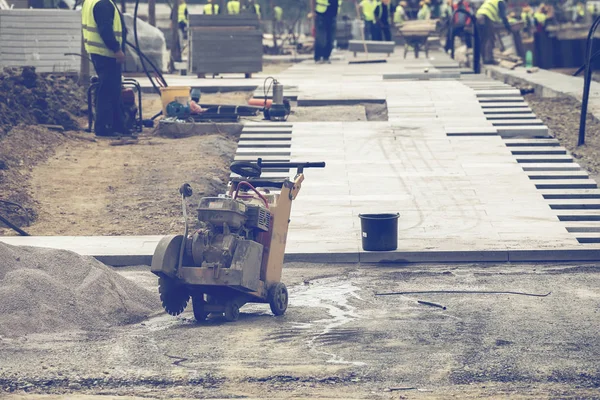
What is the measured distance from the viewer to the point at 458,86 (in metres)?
22.3

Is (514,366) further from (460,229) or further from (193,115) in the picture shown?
(193,115)

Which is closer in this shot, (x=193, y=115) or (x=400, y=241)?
(x=400, y=241)

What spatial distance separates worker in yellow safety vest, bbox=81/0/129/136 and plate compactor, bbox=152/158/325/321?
9.31 m

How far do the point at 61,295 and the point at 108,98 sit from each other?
9.92m

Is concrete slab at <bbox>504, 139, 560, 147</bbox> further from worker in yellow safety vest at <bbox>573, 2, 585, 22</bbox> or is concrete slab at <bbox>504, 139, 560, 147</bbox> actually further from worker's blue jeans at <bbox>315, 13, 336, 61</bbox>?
worker in yellow safety vest at <bbox>573, 2, 585, 22</bbox>

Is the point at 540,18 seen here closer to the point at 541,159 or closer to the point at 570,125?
the point at 570,125

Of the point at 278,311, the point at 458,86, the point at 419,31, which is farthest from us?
the point at 419,31

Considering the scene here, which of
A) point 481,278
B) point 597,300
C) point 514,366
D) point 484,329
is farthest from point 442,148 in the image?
point 514,366

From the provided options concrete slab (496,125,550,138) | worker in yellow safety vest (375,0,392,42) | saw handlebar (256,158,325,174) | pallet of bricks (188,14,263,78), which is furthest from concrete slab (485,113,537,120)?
worker in yellow safety vest (375,0,392,42)

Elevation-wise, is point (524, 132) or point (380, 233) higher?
point (524, 132)

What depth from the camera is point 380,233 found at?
11.8 metres

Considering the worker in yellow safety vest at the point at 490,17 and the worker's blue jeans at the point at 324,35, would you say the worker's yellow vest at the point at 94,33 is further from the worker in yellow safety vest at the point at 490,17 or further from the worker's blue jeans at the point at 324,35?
the worker in yellow safety vest at the point at 490,17

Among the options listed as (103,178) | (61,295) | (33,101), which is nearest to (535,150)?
(103,178)

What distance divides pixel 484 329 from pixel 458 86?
14.3m
